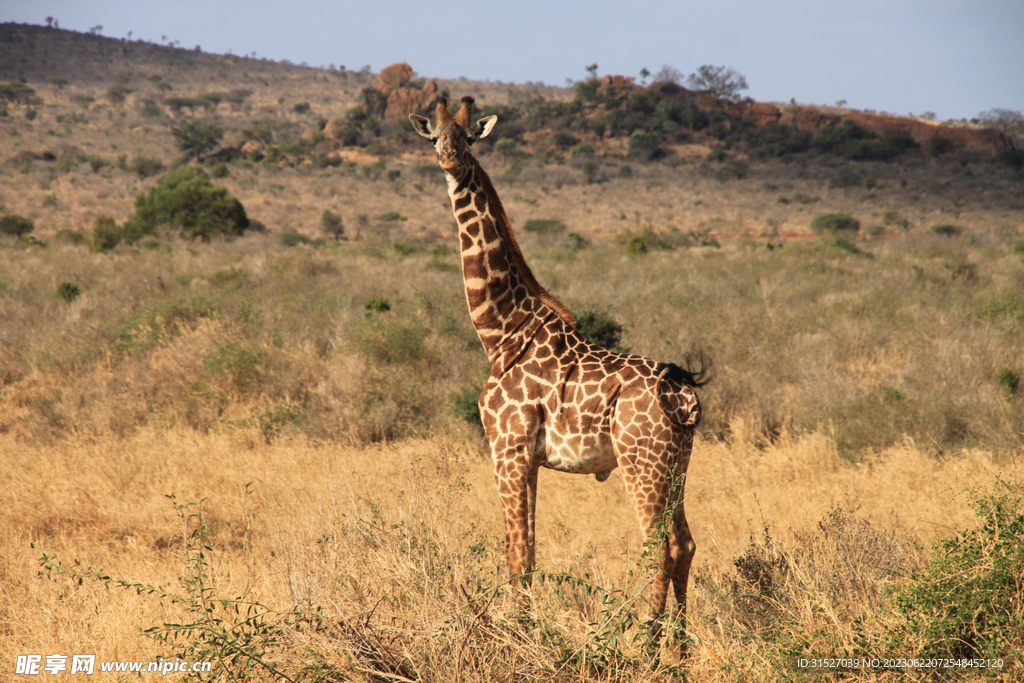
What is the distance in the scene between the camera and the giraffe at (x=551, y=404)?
3678 mm

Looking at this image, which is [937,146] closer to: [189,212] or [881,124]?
[881,124]

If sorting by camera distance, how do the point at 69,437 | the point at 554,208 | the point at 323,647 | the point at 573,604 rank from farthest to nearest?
the point at 554,208
the point at 69,437
the point at 573,604
the point at 323,647

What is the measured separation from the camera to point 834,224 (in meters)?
35.7

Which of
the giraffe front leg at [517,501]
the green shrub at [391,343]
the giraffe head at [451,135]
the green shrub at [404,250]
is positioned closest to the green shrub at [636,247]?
the green shrub at [404,250]

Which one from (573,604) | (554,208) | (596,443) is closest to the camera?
(596,443)

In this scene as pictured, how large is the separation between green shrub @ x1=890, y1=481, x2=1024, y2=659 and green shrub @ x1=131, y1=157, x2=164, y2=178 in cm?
5081

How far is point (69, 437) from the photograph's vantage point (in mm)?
7391

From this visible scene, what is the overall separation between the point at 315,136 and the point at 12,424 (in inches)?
2308

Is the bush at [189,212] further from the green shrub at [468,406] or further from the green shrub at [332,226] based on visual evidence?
the green shrub at [468,406]

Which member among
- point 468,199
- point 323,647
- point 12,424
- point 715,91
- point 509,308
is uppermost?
point 715,91

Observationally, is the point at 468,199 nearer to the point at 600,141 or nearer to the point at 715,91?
the point at 600,141

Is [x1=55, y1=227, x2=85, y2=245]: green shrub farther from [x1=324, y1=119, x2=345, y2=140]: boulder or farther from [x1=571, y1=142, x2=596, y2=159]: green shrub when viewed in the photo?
[x1=571, y1=142, x2=596, y2=159]: green shrub

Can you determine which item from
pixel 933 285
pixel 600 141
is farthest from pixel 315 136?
pixel 933 285

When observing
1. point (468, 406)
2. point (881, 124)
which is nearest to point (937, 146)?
point (881, 124)
